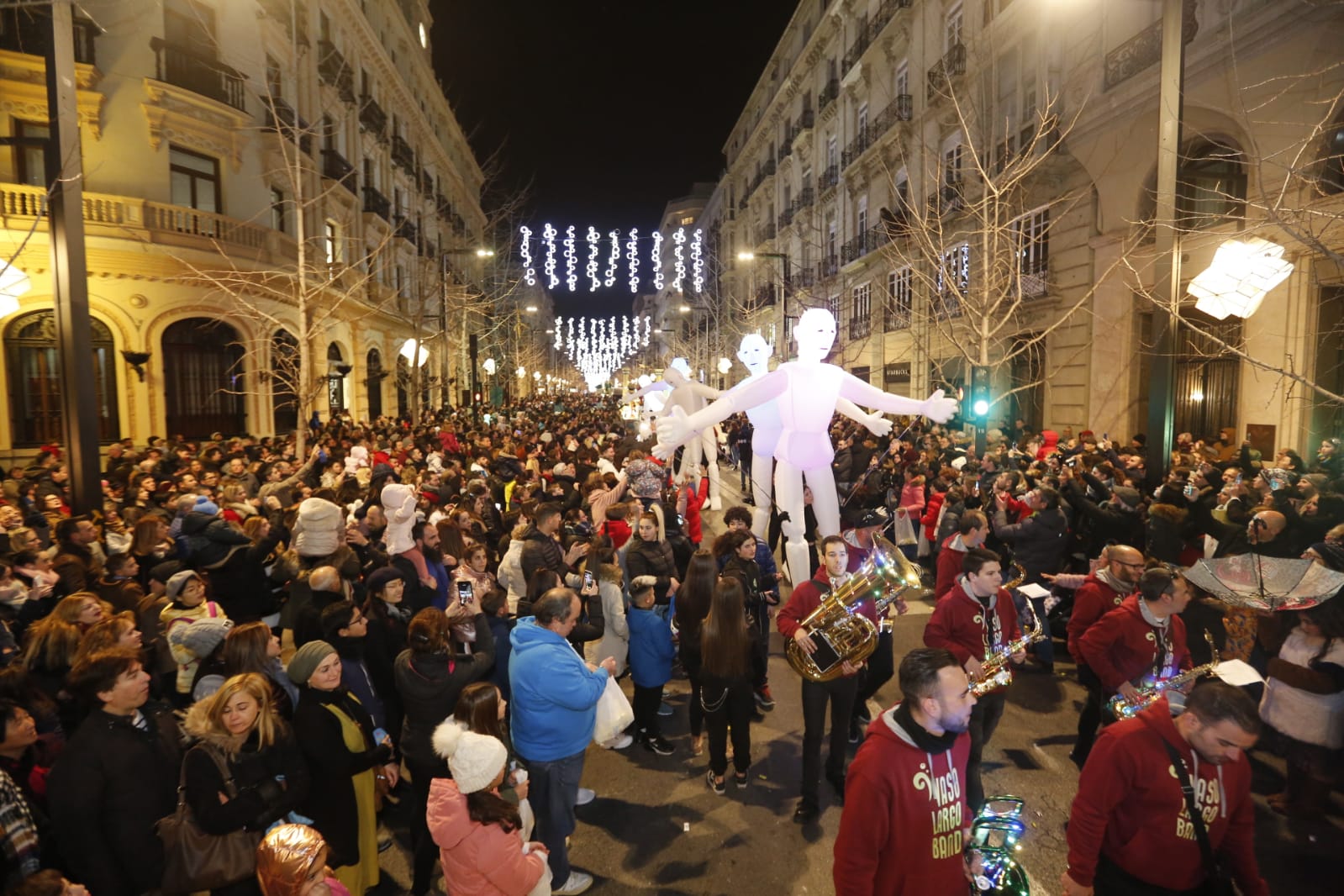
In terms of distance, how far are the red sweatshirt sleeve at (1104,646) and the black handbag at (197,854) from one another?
416 centimetres

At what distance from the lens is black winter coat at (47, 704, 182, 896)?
8.63 feet

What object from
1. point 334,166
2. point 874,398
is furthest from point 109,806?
point 334,166

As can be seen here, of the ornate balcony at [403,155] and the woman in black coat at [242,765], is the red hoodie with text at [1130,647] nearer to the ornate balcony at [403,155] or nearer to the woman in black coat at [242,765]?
the woman in black coat at [242,765]

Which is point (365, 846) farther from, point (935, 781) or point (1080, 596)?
point (1080, 596)

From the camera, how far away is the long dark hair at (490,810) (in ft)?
8.67

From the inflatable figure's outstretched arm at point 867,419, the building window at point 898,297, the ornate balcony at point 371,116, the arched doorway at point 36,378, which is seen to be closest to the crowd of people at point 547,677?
the inflatable figure's outstretched arm at point 867,419

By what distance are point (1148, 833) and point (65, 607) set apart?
5.05 metres

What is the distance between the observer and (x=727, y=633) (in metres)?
4.04

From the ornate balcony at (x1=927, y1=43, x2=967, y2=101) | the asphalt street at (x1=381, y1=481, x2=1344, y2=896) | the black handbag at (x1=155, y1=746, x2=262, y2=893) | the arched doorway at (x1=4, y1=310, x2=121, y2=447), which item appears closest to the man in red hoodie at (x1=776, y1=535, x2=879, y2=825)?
the asphalt street at (x1=381, y1=481, x2=1344, y2=896)

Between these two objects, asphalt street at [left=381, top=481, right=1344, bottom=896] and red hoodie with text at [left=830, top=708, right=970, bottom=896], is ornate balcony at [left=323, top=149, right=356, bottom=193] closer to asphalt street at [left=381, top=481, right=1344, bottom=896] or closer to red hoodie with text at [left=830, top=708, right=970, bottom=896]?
asphalt street at [left=381, top=481, right=1344, bottom=896]

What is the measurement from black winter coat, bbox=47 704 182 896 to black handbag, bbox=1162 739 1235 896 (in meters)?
3.72

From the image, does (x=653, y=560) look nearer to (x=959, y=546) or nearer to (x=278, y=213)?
(x=959, y=546)

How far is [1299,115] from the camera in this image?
10.1 meters

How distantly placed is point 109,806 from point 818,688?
3.23m
